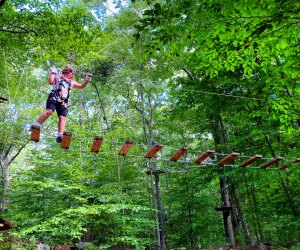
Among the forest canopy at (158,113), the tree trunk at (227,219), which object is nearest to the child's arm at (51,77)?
the forest canopy at (158,113)

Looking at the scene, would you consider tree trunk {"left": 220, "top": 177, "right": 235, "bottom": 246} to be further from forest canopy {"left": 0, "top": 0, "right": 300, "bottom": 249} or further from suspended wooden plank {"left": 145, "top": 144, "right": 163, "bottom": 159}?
suspended wooden plank {"left": 145, "top": 144, "right": 163, "bottom": 159}

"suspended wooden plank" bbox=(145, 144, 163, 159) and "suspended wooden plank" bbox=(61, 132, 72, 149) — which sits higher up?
"suspended wooden plank" bbox=(61, 132, 72, 149)

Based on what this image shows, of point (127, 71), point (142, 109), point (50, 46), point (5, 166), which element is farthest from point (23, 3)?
point (5, 166)

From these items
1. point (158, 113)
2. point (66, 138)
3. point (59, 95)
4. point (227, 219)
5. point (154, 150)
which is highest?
point (158, 113)

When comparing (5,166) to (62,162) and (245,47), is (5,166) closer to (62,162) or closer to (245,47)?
(62,162)

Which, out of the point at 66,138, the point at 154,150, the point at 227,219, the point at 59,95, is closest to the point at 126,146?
the point at 154,150

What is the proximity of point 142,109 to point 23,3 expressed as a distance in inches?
289

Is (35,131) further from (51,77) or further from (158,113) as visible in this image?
(158,113)

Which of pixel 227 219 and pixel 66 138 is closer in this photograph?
pixel 66 138

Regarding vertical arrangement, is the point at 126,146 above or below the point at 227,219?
above

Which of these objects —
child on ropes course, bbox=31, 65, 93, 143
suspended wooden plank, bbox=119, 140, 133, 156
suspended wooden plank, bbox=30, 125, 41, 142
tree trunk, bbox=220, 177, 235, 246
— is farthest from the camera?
tree trunk, bbox=220, 177, 235, 246

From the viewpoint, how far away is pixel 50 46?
7.17m

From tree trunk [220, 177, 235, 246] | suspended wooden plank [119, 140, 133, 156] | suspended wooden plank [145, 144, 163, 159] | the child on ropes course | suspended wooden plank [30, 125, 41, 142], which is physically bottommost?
tree trunk [220, 177, 235, 246]

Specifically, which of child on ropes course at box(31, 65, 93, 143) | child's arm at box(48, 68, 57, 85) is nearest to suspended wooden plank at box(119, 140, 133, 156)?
child on ropes course at box(31, 65, 93, 143)
